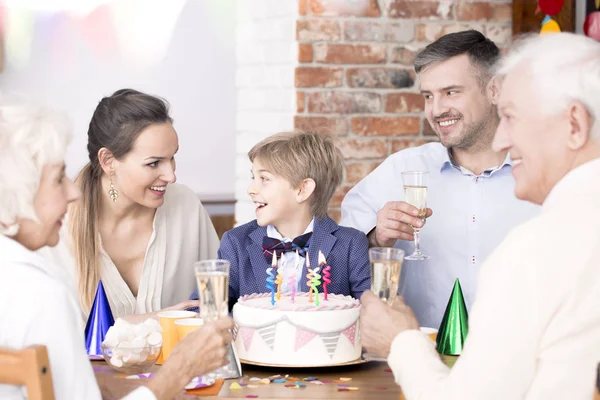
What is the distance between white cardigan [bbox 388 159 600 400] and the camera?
1.40m

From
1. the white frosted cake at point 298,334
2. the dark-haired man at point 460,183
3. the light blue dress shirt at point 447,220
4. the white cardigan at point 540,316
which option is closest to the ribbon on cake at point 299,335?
the white frosted cake at point 298,334

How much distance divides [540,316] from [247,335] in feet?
2.66

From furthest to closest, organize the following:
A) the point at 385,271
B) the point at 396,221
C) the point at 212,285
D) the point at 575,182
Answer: the point at 396,221 < the point at 385,271 < the point at 212,285 < the point at 575,182

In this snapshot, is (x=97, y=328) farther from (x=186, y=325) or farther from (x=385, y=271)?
(x=385, y=271)

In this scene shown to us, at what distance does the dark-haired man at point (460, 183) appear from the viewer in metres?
2.83

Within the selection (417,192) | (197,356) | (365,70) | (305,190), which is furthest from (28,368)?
(365,70)

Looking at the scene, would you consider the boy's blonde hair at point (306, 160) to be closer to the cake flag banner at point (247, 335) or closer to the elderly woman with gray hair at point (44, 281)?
the cake flag banner at point (247, 335)

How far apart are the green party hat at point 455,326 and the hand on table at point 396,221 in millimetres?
388

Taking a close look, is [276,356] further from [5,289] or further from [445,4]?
[445,4]

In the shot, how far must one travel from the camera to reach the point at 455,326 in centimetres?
211

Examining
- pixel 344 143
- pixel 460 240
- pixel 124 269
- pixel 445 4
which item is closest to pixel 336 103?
pixel 344 143

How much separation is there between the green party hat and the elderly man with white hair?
54 cm

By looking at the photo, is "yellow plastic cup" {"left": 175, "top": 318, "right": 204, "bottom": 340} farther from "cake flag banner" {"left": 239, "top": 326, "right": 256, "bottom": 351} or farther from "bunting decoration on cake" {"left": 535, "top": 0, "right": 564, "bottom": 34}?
"bunting decoration on cake" {"left": 535, "top": 0, "right": 564, "bottom": 34}

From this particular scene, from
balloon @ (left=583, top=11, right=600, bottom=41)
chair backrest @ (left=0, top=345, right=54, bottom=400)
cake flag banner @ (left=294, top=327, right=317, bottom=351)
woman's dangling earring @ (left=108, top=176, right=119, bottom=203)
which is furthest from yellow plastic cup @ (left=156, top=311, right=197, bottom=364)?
balloon @ (left=583, top=11, right=600, bottom=41)
